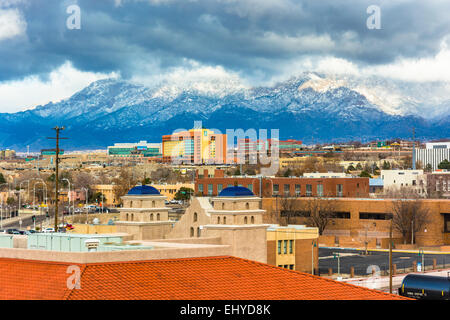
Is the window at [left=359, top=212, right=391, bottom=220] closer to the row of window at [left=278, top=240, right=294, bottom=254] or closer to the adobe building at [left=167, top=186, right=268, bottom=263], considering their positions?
A: the row of window at [left=278, top=240, right=294, bottom=254]

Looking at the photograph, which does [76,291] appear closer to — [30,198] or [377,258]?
[377,258]

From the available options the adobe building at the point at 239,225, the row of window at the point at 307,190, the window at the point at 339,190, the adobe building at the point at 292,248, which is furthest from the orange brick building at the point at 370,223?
the adobe building at the point at 239,225

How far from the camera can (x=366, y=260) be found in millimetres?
93438

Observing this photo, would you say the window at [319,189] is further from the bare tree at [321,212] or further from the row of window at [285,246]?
the row of window at [285,246]

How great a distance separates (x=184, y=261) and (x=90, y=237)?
17.0 ft

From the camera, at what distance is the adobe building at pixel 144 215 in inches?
1946

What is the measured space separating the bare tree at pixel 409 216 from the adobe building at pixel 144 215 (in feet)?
225

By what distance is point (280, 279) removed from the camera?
32.7 metres

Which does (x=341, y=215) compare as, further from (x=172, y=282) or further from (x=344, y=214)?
(x=172, y=282)

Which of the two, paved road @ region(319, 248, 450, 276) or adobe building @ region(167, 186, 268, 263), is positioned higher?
adobe building @ region(167, 186, 268, 263)

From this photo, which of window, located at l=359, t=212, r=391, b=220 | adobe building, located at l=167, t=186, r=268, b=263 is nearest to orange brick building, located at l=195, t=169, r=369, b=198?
window, located at l=359, t=212, r=391, b=220

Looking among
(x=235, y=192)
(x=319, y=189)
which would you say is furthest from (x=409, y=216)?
(x=235, y=192)

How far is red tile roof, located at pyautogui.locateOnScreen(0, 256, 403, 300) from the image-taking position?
27.6 m

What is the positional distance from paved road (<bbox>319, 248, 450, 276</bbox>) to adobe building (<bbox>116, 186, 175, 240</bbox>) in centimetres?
3389
